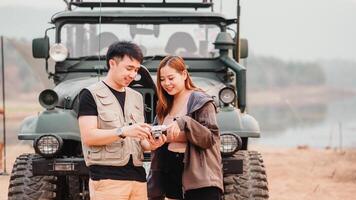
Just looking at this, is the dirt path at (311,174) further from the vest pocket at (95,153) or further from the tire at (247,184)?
the vest pocket at (95,153)

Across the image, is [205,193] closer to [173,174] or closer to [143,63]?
[173,174]

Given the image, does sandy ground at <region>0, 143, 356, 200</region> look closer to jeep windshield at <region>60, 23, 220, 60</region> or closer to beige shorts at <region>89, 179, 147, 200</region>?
jeep windshield at <region>60, 23, 220, 60</region>

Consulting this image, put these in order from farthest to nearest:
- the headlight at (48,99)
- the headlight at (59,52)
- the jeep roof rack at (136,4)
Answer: the jeep roof rack at (136,4)
the headlight at (59,52)
the headlight at (48,99)

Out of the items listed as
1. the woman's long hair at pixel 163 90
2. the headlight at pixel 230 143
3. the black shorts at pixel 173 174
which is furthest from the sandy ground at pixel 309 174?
the woman's long hair at pixel 163 90

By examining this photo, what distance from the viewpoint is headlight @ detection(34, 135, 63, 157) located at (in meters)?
6.30

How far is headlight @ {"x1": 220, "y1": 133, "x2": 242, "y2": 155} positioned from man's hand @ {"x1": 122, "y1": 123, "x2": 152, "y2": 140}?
6.97 ft

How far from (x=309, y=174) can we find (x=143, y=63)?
5902 mm

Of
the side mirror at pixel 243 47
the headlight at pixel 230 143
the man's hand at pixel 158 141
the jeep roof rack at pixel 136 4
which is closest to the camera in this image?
the man's hand at pixel 158 141

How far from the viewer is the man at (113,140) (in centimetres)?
434

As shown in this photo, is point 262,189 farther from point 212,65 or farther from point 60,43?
point 60,43

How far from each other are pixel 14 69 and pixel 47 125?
65.5m

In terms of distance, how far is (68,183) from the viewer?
6.98 meters

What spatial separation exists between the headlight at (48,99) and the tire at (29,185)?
0.44 m

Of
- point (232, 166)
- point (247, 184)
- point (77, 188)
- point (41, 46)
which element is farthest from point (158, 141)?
point (41, 46)
